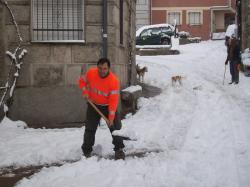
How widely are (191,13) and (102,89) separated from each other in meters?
35.8

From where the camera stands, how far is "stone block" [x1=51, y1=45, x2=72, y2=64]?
10000 mm

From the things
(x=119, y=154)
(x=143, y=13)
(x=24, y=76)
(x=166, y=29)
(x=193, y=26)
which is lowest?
(x=119, y=154)

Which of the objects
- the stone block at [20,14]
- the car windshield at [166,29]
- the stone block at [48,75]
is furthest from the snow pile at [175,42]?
the stone block at [20,14]

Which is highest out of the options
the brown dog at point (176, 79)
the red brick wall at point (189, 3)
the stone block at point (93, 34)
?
the red brick wall at point (189, 3)

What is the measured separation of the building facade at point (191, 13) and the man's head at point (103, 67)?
3524cm

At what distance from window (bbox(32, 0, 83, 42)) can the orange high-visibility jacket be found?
10.9 feet

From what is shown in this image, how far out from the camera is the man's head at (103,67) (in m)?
6.89

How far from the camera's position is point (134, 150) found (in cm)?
762

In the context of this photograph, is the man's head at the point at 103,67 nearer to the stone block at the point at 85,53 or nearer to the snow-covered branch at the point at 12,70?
the stone block at the point at 85,53

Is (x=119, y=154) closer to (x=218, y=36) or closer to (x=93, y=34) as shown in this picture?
(x=93, y=34)

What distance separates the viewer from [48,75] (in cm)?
998

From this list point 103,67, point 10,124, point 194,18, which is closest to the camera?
point 103,67

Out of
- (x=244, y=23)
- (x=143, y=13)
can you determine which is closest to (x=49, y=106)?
(x=244, y=23)

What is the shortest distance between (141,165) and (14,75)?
14.5 feet
